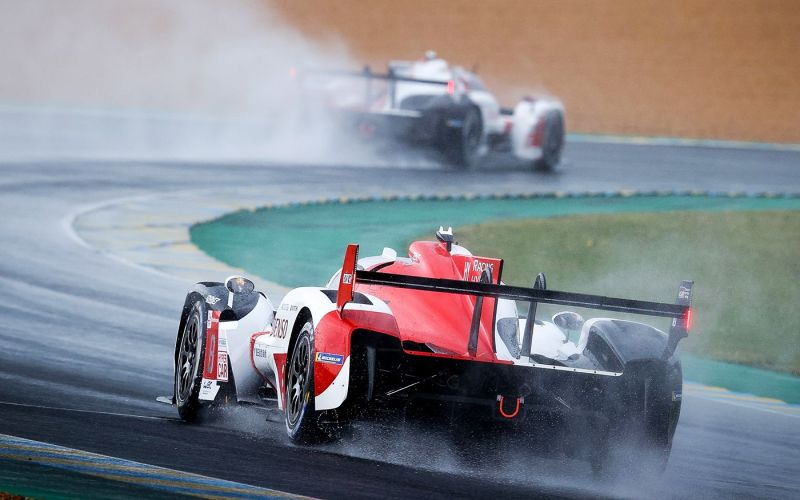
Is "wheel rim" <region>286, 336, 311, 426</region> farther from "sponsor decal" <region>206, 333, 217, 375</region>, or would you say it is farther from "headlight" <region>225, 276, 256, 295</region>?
"headlight" <region>225, 276, 256, 295</region>

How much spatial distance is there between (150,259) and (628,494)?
27.4ft

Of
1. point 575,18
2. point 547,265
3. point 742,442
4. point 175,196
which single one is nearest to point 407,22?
point 575,18

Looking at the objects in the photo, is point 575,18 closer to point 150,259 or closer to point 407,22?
point 407,22

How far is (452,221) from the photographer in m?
19.6

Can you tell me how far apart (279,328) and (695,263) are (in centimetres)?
1013

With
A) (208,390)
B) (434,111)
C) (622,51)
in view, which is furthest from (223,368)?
(622,51)

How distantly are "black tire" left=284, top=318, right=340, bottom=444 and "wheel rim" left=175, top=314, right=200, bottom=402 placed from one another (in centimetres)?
111

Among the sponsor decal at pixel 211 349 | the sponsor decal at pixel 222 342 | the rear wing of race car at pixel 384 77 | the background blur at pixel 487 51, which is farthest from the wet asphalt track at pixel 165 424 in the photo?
the background blur at pixel 487 51

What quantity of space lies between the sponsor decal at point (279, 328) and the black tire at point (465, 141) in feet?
56.1

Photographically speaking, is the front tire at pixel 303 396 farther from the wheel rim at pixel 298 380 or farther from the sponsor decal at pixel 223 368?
the sponsor decal at pixel 223 368

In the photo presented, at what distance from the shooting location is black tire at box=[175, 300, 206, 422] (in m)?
7.83

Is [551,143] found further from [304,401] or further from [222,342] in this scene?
[304,401]

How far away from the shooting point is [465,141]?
2486cm

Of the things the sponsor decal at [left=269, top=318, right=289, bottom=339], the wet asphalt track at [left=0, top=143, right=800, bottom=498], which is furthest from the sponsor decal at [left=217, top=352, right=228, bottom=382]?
the sponsor decal at [left=269, top=318, right=289, bottom=339]
